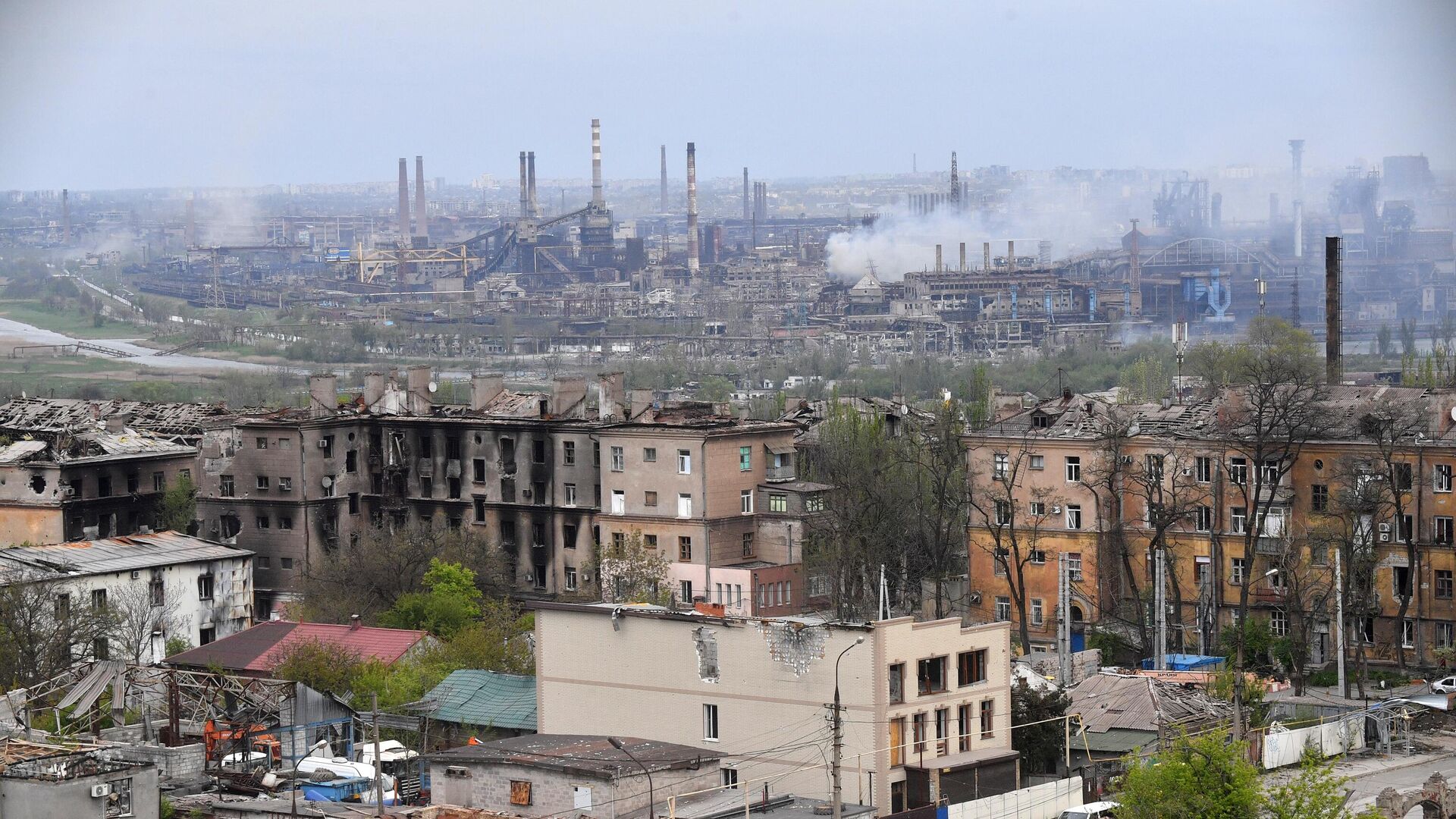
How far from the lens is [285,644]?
3088 cm

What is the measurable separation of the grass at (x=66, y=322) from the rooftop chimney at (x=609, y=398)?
12182 centimetres

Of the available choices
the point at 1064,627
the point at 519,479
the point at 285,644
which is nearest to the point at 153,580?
the point at 285,644

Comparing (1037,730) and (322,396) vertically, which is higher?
(322,396)

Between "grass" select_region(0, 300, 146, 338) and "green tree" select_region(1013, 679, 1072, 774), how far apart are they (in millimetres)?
141335

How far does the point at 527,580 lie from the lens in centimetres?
4200

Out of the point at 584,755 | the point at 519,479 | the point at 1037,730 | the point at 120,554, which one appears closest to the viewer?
the point at 584,755

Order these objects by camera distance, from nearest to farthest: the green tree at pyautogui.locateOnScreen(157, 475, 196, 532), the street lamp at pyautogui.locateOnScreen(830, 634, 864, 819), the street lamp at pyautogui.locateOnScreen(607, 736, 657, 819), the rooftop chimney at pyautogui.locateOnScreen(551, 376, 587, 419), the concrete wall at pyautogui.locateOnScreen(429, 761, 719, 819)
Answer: the street lamp at pyautogui.locateOnScreen(830, 634, 864, 819)
the street lamp at pyautogui.locateOnScreen(607, 736, 657, 819)
the concrete wall at pyautogui.locateOnScreen(429, 761, 719, 819)
the rooftop chimney at pyautogui.locateOnScreen(551, 376, 587, 419)
the green tree at pyautogui.locateOnScreen(157, 475, 196, 532)

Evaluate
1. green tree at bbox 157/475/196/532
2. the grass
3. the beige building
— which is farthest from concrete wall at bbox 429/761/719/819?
the grass

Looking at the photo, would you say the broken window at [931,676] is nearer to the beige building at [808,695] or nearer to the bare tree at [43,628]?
the beige building at [808,695]

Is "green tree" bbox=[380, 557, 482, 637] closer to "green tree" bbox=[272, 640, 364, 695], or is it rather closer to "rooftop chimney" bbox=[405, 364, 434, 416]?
"green tree" bbox=[272, 640, 364, 695]

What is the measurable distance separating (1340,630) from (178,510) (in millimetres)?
21901

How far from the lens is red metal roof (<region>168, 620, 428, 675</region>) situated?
3073 centimetres

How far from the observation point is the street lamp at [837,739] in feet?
67.3

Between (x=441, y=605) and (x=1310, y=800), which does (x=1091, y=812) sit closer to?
(x=1310, y=800)
